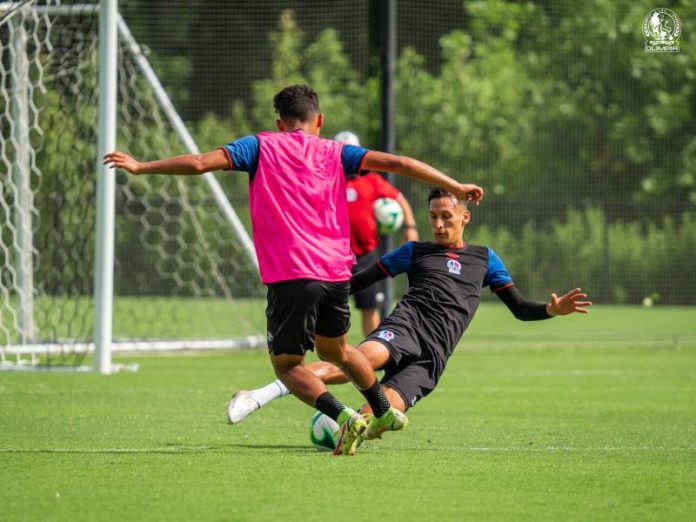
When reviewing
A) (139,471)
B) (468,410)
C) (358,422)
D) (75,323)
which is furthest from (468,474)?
(75,323)

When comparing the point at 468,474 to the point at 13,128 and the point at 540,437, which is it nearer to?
the point at 540,437

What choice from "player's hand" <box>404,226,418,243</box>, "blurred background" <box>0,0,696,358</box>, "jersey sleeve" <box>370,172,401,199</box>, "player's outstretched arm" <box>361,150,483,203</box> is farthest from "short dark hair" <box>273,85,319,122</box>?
"blurred background" <box>0,0,696,358</box>

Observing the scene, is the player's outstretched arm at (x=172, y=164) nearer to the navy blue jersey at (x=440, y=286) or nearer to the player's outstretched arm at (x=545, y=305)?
the navy blue jersey at (x=440, y=286)

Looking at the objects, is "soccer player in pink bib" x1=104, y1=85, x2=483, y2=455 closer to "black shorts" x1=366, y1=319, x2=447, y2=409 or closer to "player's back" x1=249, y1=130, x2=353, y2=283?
"player's back" x1=249, y1=130, x2=353, y2=283

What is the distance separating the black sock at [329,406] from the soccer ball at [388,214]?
5.86 m

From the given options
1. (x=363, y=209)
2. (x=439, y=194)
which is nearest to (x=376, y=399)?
(x=439, y=194)

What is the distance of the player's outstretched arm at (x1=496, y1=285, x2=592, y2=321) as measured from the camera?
25.2ft

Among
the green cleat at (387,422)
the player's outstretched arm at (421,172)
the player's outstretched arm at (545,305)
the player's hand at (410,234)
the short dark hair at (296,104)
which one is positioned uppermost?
the short dark hair at (296,104)

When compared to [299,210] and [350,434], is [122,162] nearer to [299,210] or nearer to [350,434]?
[299,210]

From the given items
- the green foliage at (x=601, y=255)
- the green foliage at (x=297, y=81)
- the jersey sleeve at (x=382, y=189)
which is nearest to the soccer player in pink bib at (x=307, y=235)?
the jersey sleeve at (x=382, y=189)

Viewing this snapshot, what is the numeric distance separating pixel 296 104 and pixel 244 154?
475mm

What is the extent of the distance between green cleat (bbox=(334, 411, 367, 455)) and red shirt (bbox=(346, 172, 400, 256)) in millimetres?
5914

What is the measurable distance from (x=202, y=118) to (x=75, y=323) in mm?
12023

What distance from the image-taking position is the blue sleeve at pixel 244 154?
668 cm
